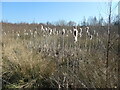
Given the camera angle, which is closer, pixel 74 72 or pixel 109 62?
pixel 109 62

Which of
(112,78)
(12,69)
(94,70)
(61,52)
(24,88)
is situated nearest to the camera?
(112,78)

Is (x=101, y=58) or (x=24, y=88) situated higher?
(x=101, y=58)

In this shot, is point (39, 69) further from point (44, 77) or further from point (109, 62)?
point (109, 62)

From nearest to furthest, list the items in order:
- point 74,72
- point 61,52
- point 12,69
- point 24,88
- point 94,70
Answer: point 94,70, point 74,72, point 24,88, point 12,69, point 61,52

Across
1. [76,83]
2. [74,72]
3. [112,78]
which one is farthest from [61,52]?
[112,78]

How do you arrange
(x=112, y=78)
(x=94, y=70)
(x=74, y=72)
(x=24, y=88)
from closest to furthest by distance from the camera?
A: (x=112, y=78) < (x=94, y=70) < (x=74, y=72) < (x=24, y=88)

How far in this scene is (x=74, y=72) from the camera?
405cm

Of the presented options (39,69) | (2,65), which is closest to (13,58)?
(2,65)

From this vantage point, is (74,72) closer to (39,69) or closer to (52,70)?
(52,70)

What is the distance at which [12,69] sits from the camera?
4.90m

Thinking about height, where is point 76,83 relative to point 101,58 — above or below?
below

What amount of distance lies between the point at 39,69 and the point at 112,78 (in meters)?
1.56

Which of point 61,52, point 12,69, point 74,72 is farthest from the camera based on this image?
point 61,52

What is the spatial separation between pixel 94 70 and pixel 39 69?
4.11 ft
